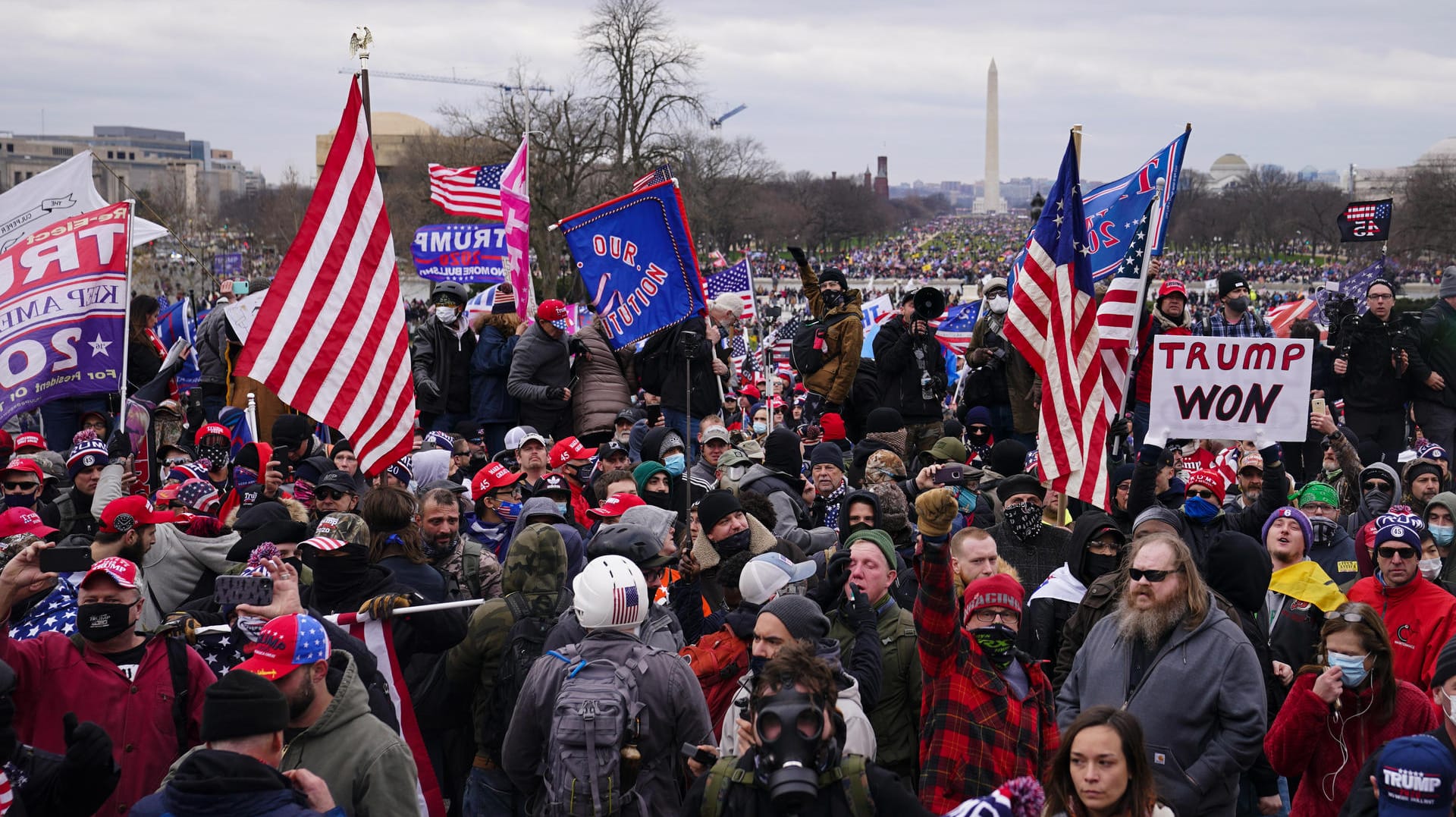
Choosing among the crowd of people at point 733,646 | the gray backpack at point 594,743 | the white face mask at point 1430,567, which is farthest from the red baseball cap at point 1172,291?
the gray backpack at point 594,743

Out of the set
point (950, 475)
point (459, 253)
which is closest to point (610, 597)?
point (950, 475)

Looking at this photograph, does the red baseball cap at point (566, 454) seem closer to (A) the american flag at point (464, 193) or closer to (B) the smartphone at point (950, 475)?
(B) the smartphone at point (950, 475)

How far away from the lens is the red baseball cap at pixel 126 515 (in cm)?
585

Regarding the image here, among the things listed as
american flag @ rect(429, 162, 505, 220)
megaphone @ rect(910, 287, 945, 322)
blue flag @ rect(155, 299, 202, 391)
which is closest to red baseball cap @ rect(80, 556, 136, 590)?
megaphone @ rect(910, 287, 945, 322)

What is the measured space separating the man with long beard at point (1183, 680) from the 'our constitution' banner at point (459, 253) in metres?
13.1

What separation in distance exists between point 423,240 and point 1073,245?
11.3 metres

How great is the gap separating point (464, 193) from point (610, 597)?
45.3ft

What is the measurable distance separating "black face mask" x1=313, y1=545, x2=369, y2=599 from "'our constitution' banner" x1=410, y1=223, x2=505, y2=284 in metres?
11.9

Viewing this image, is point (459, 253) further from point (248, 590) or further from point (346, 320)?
point (248, 590)

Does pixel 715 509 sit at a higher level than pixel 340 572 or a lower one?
higher

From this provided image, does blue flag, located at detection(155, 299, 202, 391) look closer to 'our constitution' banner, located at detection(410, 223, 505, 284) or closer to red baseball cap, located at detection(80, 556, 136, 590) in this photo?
'our constitution' banner, located at detection(410, 223, 505, 284)

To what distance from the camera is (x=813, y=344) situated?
37.3ft

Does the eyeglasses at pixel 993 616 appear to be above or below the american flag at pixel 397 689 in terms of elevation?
above

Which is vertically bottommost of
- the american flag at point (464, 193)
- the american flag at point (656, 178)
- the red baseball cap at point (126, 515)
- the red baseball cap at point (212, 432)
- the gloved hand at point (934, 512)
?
the red baseball cap at point (212, 432)
